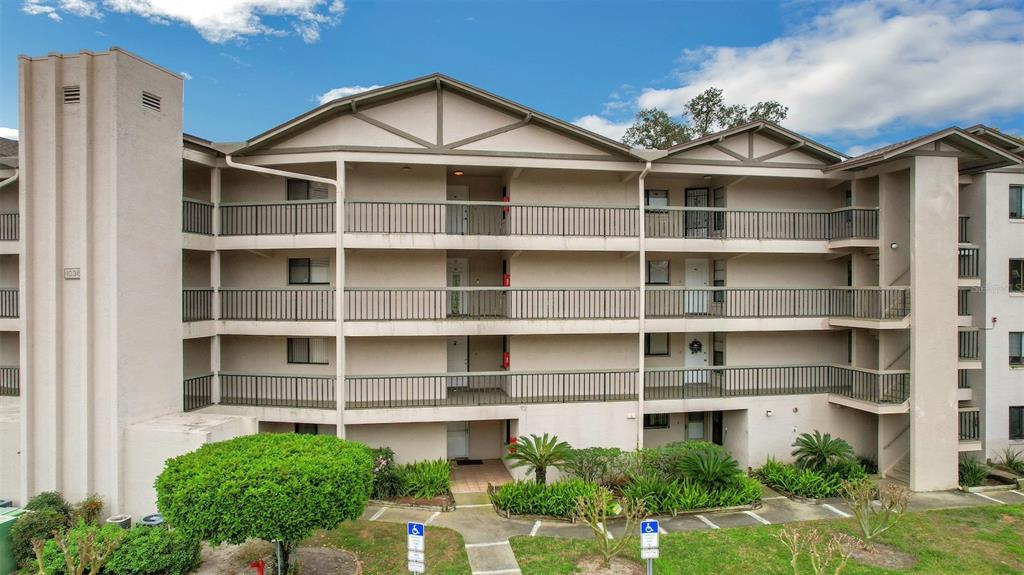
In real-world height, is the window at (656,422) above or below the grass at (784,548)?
above

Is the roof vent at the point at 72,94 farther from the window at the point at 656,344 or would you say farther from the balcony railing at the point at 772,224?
the window at the point at 656,344

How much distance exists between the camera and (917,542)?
12727 mm

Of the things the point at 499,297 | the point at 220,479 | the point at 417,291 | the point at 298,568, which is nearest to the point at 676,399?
the point at 499,297

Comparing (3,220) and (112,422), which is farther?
(3,220)

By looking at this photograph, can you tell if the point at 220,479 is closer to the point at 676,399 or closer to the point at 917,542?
the point at 676,399

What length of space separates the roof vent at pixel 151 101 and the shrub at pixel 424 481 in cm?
1086

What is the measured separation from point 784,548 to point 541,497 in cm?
533

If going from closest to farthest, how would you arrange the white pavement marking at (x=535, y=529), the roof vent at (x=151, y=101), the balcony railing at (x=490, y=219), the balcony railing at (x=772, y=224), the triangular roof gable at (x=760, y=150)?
the white pavement marking at (x=535, y=529)
the roof vent at (x=151, y=101)
the balcony railing at (x=490, y=219)
the triangular roof gable at (x=760, y=150)
the balcony railing at (x=772, y=224)

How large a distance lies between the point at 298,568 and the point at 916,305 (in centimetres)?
1644

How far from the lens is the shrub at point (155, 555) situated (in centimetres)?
1090

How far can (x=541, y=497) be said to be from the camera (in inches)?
560

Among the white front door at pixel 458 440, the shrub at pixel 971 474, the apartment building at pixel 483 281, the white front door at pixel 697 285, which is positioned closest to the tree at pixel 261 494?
the apartment building at pixel 483 281

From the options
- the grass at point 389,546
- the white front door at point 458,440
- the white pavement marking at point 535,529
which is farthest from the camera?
the white front door at point 458,440

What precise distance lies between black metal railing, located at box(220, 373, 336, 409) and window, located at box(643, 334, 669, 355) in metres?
9.64
